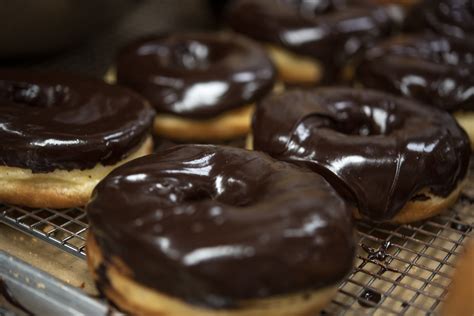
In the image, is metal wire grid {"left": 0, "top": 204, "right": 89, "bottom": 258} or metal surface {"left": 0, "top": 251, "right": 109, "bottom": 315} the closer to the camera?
metal surface {"left": 0, "top": 251, "right": 109, "bottom": 315}

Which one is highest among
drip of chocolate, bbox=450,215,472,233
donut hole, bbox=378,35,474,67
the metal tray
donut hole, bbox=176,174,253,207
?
donut hole, bbox=176,174,253,207

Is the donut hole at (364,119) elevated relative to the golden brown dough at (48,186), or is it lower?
lower

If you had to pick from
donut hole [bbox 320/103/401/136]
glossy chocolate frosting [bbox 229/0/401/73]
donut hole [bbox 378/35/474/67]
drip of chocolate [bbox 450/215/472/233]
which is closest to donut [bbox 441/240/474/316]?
drip of chocolate [bbox 450/215/472/233]

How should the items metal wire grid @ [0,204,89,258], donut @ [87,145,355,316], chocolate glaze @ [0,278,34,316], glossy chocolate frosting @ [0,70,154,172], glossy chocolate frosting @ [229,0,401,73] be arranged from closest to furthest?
donut @ [87,145,355,316] < chocolate glaze @ [0,278,34,316] < metal wire grid @ [0,204,89,258] < glossy chocolate frosting @ [0,70,154,172] < glossy chocolate frosting @ [229,0,401,73]

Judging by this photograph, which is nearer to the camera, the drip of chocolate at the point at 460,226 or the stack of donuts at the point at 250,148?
the stack of donuts at the point at 250,148

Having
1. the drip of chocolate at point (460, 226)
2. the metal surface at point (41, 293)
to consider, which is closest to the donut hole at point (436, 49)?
the drip of chocolate at point (460, 226)

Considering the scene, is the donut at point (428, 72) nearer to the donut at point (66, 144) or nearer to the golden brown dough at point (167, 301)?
the donut at point (66, 144)

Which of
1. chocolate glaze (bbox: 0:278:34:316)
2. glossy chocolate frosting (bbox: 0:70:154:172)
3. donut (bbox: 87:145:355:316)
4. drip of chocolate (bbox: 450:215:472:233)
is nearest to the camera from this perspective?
donut (bbox: 87:145:355:316)

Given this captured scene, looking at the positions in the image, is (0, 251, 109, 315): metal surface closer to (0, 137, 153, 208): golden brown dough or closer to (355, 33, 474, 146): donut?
(0, 137, 153, 208): golden brown dough
